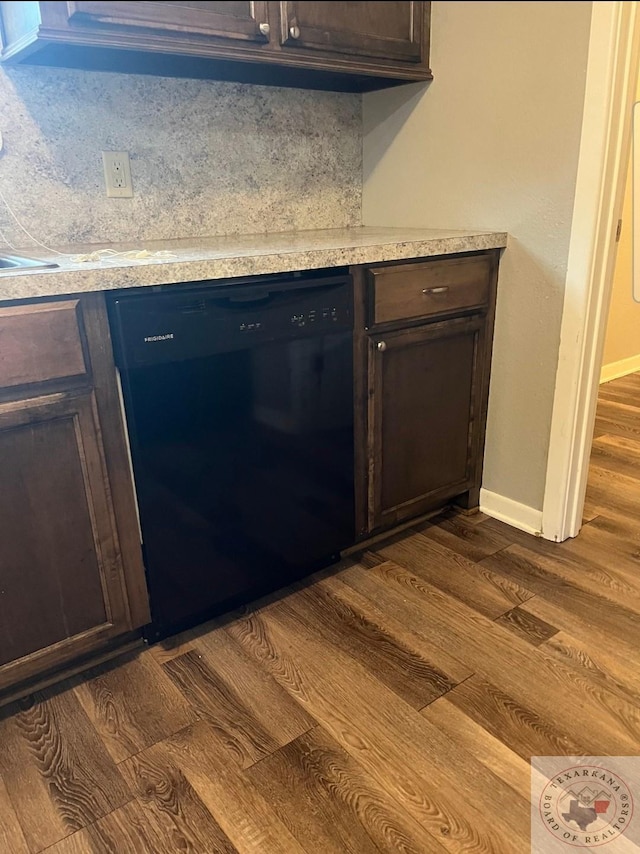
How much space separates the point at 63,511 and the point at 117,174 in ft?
3.18

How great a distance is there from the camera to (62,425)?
4.05ft

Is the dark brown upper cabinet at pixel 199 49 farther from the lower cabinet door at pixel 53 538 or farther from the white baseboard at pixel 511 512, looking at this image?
the white baseboard at pixel 511 512

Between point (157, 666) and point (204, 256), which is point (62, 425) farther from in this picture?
point (157, 666)

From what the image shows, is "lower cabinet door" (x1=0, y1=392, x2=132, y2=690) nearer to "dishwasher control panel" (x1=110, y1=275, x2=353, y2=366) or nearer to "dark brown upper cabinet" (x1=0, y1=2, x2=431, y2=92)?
"dishwasher control panel" (x1=110, y1=275, x2=353, y2=366)

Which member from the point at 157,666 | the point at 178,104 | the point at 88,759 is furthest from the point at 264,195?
the point at 88,759

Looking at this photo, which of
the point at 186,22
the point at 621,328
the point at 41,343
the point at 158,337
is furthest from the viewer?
the point at 621,328

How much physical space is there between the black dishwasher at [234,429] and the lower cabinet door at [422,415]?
119 mm

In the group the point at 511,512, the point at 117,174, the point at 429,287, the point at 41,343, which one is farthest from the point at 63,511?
the point at 511,512

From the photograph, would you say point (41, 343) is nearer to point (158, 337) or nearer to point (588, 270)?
point (158, 337)

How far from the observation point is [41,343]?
1158mm

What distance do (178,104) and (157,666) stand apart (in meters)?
1.50

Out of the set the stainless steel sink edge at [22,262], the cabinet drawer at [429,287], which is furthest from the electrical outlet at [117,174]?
the cabinet drawer at [429,287]

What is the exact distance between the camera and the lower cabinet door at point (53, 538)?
1204mm

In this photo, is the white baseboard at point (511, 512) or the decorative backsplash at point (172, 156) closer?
the decorative backsplash at point (172, 156)
